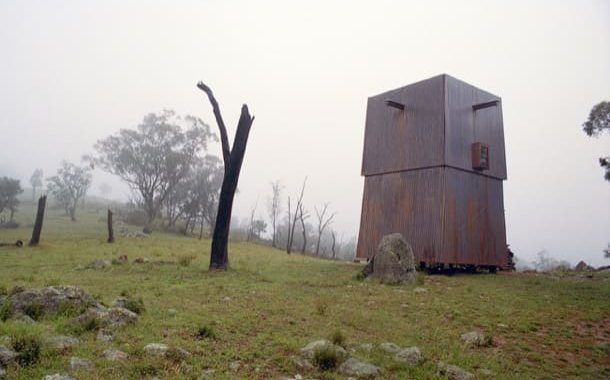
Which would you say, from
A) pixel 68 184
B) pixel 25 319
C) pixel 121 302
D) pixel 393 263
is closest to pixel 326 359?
pixel 121 302

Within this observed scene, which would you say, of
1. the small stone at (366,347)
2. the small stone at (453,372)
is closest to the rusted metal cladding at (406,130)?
the small stone at (366,347)

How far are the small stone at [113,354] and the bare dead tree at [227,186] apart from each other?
33.8 feet

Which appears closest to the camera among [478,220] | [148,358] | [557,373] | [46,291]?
[148,358]

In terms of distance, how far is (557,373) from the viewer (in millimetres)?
5887

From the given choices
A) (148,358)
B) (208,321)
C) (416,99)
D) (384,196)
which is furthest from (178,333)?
(416,99)

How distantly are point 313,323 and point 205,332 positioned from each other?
233 centimetres

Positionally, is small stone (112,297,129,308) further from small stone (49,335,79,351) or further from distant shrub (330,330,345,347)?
distant shrub (330,330,345,347)

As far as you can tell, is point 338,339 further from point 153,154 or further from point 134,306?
point 153,154

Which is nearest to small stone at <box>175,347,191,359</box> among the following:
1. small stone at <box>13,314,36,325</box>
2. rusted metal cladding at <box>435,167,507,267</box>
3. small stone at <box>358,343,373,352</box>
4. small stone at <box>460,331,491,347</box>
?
small stone at <box>13,314,36,325</box>

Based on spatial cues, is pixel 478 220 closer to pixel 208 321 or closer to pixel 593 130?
pixel 593 130

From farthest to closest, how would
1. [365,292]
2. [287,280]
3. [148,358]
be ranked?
1. [287,280]
2. [365,292]
3. [148,358]

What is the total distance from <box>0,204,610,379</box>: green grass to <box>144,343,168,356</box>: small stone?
0.13 meters

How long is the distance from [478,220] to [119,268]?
17.1 metres

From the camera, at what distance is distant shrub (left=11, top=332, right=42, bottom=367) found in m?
4.71
